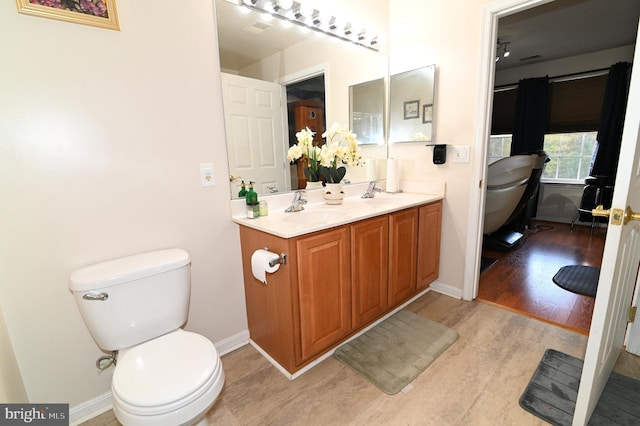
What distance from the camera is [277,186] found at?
1991mm

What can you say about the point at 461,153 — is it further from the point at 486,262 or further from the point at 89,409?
the point at 89,409

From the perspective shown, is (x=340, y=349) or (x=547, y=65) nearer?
(x=340, y=349)

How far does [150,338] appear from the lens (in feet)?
4.39

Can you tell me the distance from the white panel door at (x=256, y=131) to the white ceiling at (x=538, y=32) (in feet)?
0.48

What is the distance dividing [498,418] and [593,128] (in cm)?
474

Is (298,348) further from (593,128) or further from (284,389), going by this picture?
(593,128)

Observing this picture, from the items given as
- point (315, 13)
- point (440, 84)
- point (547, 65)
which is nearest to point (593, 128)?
point (547, 65)

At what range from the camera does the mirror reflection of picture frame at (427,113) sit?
2393 millimetres

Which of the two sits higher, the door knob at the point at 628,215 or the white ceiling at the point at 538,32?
the white ceiling at the point at 538,32

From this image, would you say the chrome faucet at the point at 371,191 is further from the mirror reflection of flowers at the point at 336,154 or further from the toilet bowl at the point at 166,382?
the toilet bowl at the point at 166,382

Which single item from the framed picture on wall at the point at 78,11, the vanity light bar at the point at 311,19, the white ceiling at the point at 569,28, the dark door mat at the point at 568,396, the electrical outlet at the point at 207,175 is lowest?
the dark door mat at the point at 568,396

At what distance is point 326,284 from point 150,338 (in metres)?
0.87

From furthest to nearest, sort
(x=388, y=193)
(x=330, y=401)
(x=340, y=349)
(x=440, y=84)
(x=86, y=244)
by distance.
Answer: (x=388, y=193)
(x=440, y=84)
(x=340, y=349)
(x=330, y=401)
(x=86, y=244)

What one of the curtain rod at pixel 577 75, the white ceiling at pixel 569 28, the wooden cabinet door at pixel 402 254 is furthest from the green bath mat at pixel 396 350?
the curtain rod at pixel 577 75
